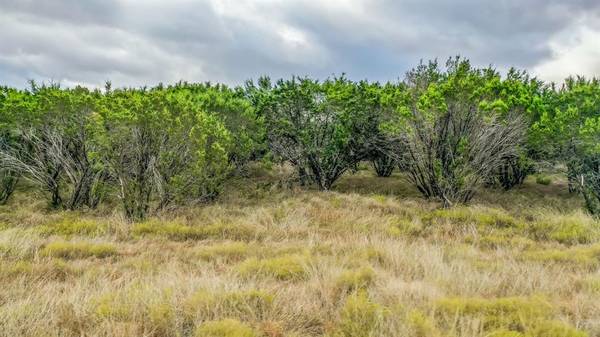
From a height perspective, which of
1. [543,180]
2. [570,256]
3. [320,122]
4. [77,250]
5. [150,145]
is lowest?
[77,250]

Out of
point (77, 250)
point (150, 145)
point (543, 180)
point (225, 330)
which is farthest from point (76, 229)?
point (543, 180)

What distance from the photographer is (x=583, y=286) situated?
4793 millimetres

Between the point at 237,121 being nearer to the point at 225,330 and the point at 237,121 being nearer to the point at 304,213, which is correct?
the point at 304,213

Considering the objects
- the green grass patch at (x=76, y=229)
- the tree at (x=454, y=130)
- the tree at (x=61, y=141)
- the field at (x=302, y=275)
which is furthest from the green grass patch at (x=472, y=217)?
the tree at (x=61, y=141)

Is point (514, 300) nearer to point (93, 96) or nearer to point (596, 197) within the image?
point (596, 197)

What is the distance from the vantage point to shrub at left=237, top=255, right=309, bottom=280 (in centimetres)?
521

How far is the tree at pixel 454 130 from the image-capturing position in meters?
11.0

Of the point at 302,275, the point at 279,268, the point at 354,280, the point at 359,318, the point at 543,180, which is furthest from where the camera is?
the point at 543,180

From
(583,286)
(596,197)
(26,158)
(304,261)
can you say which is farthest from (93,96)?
(596,197)

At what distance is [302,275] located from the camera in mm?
5188

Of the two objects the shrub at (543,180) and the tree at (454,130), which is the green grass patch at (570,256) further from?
the shrub at (543,180)

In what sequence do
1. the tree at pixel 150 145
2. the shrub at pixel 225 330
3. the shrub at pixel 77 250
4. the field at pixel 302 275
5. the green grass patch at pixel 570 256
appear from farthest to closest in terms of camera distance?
the tree at pixel 150 145 < the shrub at pixel 77 250 < the green grass patch at pixel 570 256 < the field at pixel 302 275 < the shrub at pixel 225 330

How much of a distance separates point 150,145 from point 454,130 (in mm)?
8564

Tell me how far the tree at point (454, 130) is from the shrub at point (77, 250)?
8.27 metres
